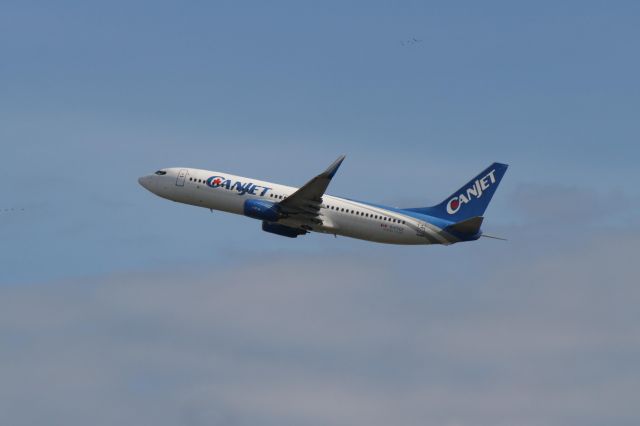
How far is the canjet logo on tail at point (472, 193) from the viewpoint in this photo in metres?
116

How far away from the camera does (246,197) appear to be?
117125 millimetres

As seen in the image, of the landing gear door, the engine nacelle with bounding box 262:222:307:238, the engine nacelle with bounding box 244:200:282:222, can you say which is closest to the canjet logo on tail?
the engine nacelle with bounding box 262:222:307:238

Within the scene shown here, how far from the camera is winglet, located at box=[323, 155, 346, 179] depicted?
109 metres

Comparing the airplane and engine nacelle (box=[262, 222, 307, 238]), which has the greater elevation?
the airplane

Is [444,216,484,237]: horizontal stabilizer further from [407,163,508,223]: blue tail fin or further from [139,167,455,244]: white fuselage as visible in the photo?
[407,163,508,223]: blue tail fin

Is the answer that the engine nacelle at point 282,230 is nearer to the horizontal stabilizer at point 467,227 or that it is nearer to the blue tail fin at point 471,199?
the blue tail fin at point 471,199

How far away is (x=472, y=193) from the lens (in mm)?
116938

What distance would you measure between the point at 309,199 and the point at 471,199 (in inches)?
635

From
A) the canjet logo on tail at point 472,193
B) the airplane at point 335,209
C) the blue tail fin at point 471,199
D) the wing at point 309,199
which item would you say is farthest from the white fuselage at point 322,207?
the canjet logo on tail at point 472,193

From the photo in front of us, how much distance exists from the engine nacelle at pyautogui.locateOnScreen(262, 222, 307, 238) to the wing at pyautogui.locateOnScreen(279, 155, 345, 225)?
2520 millimetres

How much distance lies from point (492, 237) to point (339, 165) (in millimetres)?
15658

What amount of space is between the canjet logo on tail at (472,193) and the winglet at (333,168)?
13.2 m

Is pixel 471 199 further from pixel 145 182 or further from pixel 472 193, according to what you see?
pixel 145 182

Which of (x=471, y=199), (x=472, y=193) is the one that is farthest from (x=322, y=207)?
(x=472, y=193)
